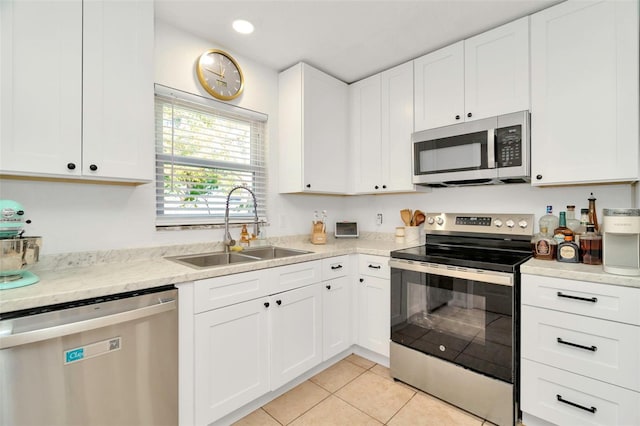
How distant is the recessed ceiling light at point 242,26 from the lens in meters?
1.96

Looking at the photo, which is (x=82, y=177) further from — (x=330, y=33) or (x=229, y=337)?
(x=330, y=33)

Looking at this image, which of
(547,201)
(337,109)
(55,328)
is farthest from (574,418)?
(337,109)

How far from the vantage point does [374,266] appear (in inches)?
89.9

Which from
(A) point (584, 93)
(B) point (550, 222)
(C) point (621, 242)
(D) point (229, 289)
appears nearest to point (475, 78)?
(A) point (584, 93)

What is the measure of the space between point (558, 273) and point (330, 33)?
6.77ft

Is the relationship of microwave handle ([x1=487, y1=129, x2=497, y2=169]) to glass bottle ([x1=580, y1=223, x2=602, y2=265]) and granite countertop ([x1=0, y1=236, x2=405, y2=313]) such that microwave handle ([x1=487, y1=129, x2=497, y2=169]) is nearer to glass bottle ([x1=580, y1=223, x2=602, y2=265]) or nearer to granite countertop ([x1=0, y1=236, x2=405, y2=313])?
glass bottle ([x1=580, y1=223, x2=602, y2=265])

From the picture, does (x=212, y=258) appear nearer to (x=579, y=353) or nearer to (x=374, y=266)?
(x=374, y=266)

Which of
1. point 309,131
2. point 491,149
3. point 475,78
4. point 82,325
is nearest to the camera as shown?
point 82,325

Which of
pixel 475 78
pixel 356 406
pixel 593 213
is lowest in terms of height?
pixel 356 406

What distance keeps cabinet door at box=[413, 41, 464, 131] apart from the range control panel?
0.76 m

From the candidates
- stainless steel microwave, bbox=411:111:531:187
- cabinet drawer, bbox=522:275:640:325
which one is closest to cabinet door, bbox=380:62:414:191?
stainless steel microwave, bbox=411:111:531:187

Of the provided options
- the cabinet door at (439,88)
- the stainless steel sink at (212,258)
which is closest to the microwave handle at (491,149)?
the cabinet door at (439,88)

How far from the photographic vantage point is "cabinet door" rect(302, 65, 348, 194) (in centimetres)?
250

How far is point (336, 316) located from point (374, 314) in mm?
302
